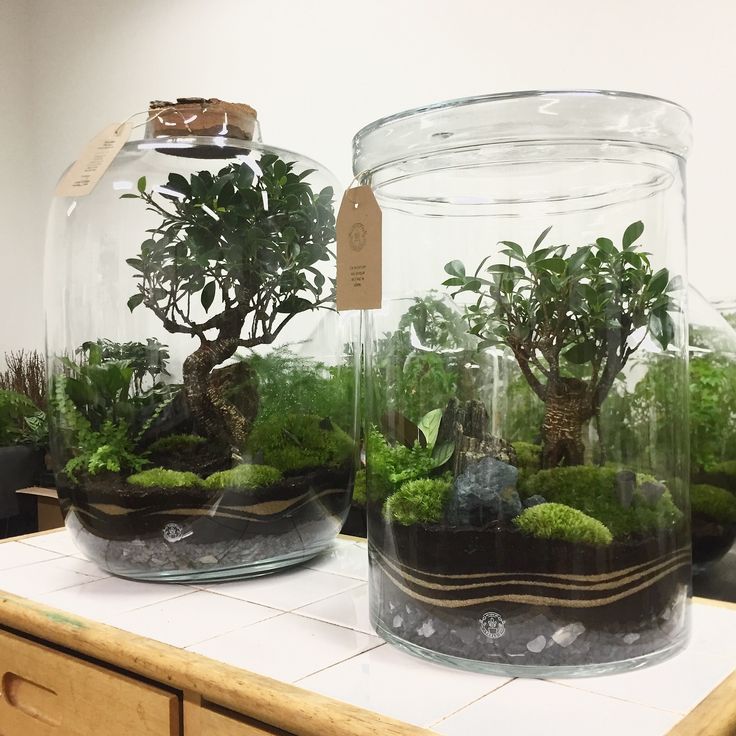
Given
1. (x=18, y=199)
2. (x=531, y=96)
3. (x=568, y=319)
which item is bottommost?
(x=568, y=319)

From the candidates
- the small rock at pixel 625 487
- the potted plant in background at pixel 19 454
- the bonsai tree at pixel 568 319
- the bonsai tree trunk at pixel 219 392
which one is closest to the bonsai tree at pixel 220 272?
the bonsai tree trunk at pixel 219 392

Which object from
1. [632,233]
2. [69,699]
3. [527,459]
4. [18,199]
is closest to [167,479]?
[69,699]

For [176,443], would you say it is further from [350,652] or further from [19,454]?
[19,454]

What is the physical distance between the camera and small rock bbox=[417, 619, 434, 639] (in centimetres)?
75

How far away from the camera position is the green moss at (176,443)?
0.98 m

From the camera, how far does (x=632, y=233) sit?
2.43 ft

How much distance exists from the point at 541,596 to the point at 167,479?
500 mm

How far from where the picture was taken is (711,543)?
3.20ft

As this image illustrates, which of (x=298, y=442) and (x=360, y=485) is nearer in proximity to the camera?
(x=298, y=442)

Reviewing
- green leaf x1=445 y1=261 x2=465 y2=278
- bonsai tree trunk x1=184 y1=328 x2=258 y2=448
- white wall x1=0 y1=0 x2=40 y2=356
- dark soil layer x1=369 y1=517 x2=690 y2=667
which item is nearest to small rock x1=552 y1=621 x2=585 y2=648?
dark soil layer x1=369 y1=517 x2=690 y2=667

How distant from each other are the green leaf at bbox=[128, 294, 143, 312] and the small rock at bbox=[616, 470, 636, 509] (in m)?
0.62

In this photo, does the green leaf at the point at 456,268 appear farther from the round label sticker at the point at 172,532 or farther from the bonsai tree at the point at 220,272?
the round label sticker at the point at 172,532

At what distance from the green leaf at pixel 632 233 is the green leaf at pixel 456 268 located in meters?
0.15

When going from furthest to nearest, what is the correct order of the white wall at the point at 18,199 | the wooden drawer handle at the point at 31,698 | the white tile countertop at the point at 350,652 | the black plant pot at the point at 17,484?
the white wall at the point at 18,199 < the black plant pot at the point at 17,484 < the wooden drawer handle at the point at 31,698 < the white tile countertop at the point at 350,652
